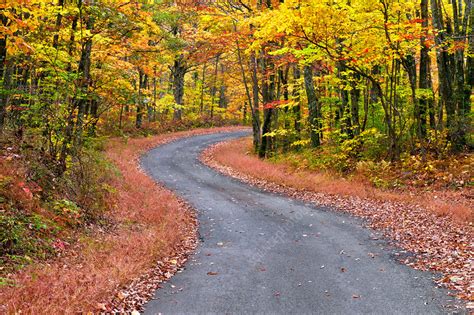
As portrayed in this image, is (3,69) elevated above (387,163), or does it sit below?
above

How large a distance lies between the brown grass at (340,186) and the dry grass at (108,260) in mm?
5810

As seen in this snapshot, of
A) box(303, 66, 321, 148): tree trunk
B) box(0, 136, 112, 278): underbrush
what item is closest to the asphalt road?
box(0, 136, 112, 278): underbrush

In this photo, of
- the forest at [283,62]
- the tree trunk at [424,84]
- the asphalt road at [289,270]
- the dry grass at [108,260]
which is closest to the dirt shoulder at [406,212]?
the asphalt road at [289,270]

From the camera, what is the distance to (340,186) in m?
15.6

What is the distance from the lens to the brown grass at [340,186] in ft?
38.5

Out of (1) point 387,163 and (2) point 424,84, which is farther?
(2) point 424,84

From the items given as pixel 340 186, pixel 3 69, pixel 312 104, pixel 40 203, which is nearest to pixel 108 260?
pixel 40 203

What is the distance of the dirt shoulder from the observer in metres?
8.00

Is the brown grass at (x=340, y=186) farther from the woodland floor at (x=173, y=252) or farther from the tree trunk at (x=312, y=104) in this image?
the tree trunk at (x=312, y=104)

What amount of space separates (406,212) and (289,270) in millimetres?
5629

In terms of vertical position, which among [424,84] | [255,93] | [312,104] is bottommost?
[312,104]

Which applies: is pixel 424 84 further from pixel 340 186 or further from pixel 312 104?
pixel 340 186

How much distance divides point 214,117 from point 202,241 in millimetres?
36133

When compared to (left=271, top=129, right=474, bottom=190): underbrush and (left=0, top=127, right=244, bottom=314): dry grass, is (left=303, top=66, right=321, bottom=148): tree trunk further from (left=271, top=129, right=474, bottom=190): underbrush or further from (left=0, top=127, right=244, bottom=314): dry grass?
(left=0, top=127, right=244, bottom=314): dry grass
